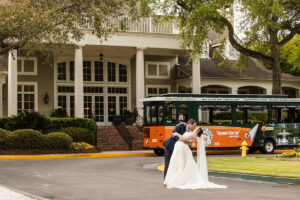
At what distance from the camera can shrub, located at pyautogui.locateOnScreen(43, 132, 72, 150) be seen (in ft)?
84.7

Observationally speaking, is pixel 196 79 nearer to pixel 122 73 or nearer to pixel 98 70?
pixel 122 73

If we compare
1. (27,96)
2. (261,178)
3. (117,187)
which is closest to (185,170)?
(117,187)

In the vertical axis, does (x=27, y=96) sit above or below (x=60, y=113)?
above

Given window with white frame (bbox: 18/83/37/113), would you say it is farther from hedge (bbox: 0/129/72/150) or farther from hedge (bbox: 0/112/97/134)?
hedge (bbox: 0/129/72/150)

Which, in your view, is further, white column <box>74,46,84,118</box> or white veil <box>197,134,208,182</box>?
white column <box>74,46,84,118</box>

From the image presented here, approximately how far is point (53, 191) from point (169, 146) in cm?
299

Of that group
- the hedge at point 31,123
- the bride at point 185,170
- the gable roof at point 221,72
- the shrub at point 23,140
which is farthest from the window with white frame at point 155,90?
the bride at point 185,170

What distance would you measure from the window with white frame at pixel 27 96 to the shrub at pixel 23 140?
9.71 meters

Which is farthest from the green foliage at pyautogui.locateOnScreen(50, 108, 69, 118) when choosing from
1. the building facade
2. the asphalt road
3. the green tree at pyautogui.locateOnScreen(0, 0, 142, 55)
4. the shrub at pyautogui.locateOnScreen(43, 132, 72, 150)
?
the asphalt road

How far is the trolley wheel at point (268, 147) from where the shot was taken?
26.7 meters

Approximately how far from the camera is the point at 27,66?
3544 cm

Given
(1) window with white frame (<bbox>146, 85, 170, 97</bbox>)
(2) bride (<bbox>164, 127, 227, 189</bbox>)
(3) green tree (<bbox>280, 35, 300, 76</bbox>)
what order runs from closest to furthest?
(2) bride (<bbox>164, 127, 227, 189</bbox>)
(3) green tree (<bbox>280, 35, 300, 76</bbox>)
(1) window with white frame (<bbox>146, 85, 170, 97</bbox>)

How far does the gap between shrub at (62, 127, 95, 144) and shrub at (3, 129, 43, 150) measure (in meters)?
2.55

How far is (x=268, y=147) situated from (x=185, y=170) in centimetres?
1610
